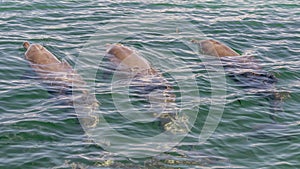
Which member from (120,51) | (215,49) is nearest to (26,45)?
(120,51)

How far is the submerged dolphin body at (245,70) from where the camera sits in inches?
553

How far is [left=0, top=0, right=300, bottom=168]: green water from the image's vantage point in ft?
35.4

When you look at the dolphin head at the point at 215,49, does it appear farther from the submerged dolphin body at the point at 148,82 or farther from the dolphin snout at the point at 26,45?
the dolphin snout at the point at 26,45

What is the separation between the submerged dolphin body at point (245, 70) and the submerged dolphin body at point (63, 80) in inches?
170

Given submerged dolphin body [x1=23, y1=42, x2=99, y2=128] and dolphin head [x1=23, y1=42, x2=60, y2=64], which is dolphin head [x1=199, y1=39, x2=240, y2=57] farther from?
dolphin head [x1=23, y1=42, x2=60, y2=64]

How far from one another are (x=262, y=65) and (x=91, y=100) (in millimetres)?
5721

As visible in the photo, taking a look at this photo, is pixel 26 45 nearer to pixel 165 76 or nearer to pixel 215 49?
pixel 165 76

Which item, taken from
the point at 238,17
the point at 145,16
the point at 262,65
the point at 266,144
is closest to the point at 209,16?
the point at 238,17

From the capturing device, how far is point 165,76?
1497 centimetres

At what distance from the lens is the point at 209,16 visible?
2075cm

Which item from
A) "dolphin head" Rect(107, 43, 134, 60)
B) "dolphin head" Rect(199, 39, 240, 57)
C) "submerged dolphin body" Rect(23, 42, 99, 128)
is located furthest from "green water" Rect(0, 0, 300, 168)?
"dolphin head" Rect(107, 43, 134, 60)

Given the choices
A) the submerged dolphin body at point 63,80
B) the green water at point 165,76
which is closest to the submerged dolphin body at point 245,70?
the green water at point 165,76

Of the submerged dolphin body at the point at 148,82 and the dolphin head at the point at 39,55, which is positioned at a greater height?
the dolphin head at the point at 39,55

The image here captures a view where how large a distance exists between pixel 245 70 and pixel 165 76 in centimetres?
237
